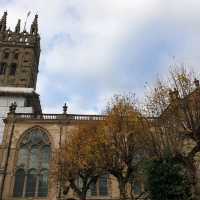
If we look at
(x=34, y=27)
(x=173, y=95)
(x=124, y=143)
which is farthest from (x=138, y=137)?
(x=34, y=27)

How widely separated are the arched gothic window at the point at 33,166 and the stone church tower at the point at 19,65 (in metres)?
8.80

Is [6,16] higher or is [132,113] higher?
[6,16]

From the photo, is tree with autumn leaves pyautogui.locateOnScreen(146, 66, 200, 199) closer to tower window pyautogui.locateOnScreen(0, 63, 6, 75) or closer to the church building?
the church building

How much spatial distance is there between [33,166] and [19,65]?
25701mm

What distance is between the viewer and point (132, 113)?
75.3ft

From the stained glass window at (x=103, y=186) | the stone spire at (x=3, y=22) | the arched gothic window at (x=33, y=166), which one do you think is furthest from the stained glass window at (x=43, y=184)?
the stone spire at (x=3, y=22)

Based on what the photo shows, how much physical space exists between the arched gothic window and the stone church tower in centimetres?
880

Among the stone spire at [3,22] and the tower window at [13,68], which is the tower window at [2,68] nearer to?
the tower window at [13,68]

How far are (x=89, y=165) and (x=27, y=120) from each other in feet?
45.8

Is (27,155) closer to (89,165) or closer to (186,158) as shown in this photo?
(89,165)

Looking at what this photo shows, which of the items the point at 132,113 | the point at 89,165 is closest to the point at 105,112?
the point at 132,113

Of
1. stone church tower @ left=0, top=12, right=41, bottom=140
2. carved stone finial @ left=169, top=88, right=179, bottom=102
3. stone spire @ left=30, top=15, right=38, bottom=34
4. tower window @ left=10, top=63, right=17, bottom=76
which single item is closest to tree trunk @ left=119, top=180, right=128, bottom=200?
carved stone finial @ left=169, top=88, right=179, bottom=102

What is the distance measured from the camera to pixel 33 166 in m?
32.1

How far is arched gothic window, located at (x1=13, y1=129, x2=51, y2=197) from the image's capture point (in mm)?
30391
